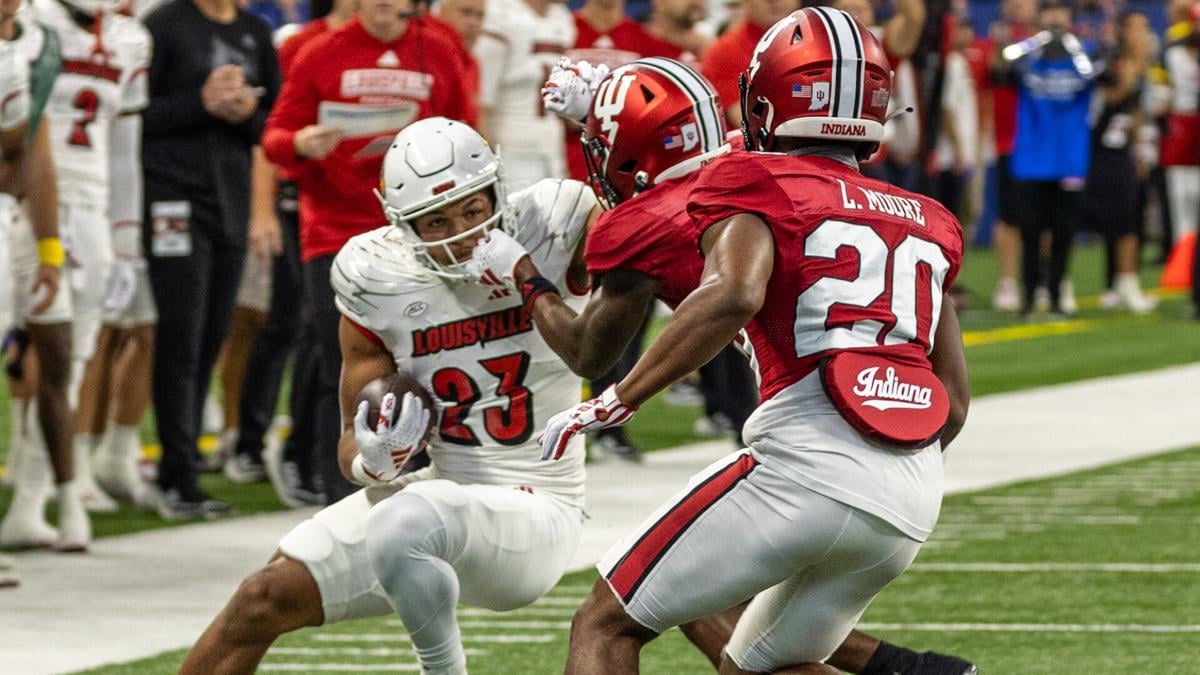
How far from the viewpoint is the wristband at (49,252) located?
22.5 ft

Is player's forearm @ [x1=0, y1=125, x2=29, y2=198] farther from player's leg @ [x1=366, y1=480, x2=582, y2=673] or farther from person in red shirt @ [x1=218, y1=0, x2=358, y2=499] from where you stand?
player's leg @ [x1=366, y1=480, x2=582, y2=673]

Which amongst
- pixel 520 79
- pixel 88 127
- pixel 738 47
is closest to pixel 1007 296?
pixel 520 79

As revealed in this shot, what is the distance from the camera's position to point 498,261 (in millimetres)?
4430

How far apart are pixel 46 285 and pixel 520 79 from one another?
10.8 feet

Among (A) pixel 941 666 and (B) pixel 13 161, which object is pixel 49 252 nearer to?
(B) pixel 13 161

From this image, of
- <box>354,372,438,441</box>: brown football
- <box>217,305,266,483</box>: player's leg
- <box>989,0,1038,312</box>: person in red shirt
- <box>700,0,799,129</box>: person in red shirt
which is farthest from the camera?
<box>989,0,1038,312</box>: person in red shirt

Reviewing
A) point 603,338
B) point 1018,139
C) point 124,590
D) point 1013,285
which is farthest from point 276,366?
point 1013,285

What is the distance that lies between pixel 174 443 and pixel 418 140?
10.6ft

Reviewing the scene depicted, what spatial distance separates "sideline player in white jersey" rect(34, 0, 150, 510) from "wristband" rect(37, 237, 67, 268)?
38 centimetres

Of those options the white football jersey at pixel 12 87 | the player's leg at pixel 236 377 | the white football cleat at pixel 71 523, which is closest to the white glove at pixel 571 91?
the white football jersey at pixel 12 87

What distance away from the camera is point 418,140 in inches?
187

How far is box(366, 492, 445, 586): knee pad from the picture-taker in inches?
168

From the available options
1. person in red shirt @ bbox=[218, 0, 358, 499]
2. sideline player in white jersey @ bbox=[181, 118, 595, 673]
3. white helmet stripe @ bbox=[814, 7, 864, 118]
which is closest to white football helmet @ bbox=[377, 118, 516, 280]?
sideline player in white jersey @ bbox=[181, 118, 595, 673]

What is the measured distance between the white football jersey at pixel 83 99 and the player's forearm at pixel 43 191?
543 mm
